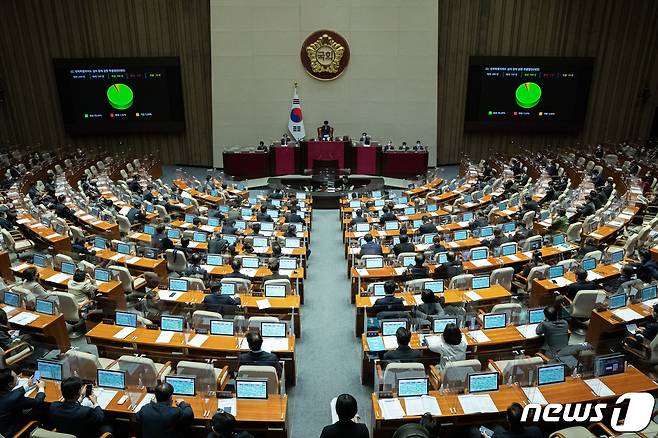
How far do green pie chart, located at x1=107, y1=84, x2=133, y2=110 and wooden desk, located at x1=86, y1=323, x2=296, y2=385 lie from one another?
17724 millimetres

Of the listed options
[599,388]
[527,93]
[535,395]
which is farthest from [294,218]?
[527,93]

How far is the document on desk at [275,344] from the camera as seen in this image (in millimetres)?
6676

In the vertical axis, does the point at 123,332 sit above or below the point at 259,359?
below

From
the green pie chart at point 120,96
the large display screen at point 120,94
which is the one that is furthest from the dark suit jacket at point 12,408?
the green pie chart at point 120,96

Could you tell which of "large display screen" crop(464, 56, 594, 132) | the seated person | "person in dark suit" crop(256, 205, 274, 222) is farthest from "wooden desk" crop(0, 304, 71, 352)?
"large display screen" crop(464, 56, 594, 132)

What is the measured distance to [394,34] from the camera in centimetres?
2170

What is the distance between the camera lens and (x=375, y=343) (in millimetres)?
6746

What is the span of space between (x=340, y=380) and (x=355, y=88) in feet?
57.3

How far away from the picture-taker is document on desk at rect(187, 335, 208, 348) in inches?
269

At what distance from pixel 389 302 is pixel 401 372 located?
6.42ft

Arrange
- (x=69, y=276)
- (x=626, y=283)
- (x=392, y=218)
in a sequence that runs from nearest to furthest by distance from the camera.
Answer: (x=626, y=283) → (x=69, y=276) → (x=392, y=218)

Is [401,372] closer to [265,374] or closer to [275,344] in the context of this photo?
[265,374]

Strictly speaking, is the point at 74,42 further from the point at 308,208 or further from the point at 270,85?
the point at 308,208

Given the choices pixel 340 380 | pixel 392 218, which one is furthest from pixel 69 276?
pixel 392 218
